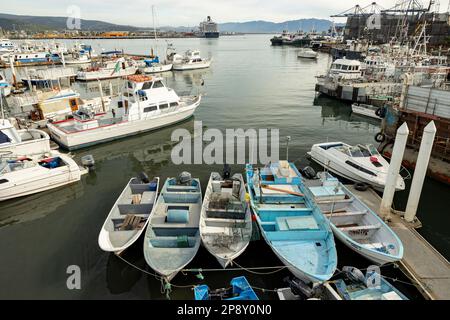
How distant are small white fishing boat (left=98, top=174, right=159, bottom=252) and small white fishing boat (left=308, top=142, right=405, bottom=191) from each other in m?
12.2

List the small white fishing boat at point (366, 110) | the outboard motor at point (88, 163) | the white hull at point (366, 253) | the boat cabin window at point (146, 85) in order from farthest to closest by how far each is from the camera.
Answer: the small white fishing boat at point (366, 110) → the boat cabin window at point (146, 85) → the outboard motor at point (88, 163) → the white hull at point (366, 253)

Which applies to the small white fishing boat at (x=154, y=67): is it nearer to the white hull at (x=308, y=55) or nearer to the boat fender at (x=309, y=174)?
the white hull at (x=308, y=55)

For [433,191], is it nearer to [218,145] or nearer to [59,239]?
[218,145]

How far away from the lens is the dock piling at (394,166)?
1301 centimetres

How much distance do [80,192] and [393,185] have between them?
1837 cm

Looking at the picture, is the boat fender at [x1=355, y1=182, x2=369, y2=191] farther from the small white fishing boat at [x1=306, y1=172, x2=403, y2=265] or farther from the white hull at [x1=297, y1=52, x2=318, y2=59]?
the white hull at [x1=297, y1=52, x2=318, y2=59]

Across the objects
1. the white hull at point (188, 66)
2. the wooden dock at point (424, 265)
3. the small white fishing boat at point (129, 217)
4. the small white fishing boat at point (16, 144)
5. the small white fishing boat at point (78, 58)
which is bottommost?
the wooden dock at point (424, 265)

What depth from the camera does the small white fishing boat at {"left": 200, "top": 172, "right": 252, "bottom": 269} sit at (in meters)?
11.5

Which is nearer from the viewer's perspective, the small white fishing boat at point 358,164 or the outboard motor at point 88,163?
the small white fishing boat at point 358,164

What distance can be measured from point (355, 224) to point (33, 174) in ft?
62.2

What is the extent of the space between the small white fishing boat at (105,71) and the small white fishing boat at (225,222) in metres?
46.6

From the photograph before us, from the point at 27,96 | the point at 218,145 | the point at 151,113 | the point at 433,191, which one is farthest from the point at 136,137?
the point at 433,191

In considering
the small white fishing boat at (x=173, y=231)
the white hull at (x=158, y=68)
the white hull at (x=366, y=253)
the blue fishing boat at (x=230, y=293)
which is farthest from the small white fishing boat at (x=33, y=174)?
the white hull at (x=158, y=68)

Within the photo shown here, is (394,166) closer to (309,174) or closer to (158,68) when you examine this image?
(309,174)
